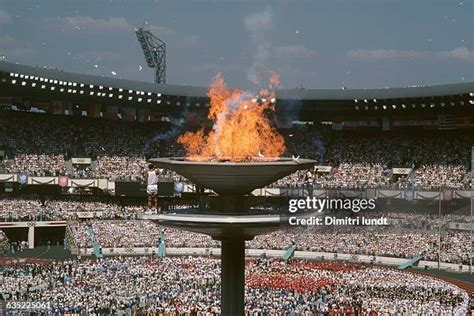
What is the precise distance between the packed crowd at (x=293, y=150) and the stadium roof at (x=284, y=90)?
6081 millimetres

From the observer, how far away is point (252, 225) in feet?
64.8

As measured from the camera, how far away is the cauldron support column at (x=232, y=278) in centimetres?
2116

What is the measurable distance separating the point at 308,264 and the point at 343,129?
92.4ft

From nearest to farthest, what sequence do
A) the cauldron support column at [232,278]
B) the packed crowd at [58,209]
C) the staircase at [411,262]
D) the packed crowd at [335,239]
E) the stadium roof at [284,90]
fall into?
the cauldron support column at [232,278] → the staircase at [411,262] → the packed crowd at [335,239] → the packed crowd at [58,209] → the stadium roof at [284,90]

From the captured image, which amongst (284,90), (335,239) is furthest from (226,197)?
(284,90)

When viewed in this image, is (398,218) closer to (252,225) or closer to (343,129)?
(343,129)

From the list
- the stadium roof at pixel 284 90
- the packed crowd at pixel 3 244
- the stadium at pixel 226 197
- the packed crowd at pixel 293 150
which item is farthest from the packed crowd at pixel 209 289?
the stadium roof at pixel 284 90

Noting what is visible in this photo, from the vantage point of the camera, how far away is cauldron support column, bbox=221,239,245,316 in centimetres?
2116

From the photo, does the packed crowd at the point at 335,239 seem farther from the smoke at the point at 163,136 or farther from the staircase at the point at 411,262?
the smoke at the point at 163,136

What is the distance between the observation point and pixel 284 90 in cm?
6838

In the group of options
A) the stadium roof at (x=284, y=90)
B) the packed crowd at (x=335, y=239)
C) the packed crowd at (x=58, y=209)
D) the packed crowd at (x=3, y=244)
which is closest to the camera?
the packed crowd at (x=335, y=239)

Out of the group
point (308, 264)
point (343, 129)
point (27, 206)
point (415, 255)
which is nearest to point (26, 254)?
point (27, 206)

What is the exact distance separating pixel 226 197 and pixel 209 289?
54.9ft

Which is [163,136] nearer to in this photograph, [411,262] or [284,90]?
[284,90]
